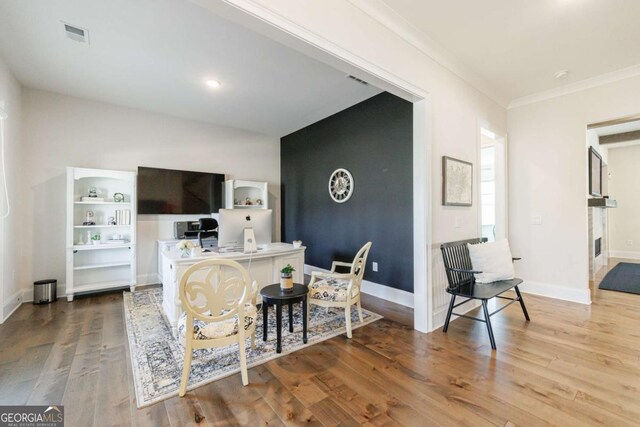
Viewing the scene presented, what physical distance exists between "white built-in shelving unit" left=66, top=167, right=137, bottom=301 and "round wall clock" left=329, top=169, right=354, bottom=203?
3.08 meters

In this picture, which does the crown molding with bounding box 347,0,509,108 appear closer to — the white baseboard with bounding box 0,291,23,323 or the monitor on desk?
the monitor on desk

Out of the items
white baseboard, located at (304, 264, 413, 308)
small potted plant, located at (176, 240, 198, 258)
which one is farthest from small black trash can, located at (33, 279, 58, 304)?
white baseboard, located at (304, 264, 413, 308)

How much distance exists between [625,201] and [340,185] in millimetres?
7116

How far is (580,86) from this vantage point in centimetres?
353

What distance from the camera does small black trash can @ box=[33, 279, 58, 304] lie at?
11.8 feet

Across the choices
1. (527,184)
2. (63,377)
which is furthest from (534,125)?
(63,377)

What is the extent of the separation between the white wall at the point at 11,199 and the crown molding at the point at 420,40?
3.78 meters

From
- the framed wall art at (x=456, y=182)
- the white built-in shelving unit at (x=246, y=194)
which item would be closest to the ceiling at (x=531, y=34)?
the framed wall art at (x=456, y=182)

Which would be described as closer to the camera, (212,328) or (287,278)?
(212,328)

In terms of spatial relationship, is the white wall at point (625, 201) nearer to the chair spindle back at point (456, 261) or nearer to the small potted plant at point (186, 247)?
the chair spindle back at point (456, 261)

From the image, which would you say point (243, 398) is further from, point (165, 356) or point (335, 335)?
point (335, 335)

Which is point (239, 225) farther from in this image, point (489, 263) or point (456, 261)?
point (489, 263)

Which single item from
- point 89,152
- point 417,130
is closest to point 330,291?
point 417,130

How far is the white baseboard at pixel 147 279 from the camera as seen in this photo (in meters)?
4.51
